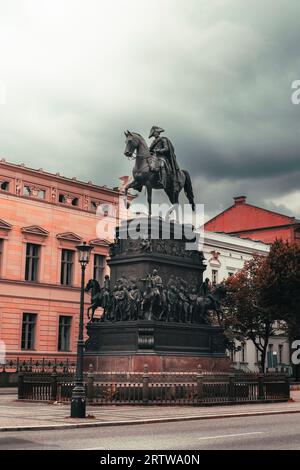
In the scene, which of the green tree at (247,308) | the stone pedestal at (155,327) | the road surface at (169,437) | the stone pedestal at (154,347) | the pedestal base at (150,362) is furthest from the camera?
the green tree at (247,308)

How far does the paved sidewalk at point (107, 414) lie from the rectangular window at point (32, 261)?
2997 cm

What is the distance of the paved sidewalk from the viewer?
→ 19.9 m

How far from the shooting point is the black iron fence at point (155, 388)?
27969 millimetres

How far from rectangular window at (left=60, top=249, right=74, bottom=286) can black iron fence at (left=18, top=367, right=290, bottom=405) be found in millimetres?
31482

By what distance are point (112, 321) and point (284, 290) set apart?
29799mm

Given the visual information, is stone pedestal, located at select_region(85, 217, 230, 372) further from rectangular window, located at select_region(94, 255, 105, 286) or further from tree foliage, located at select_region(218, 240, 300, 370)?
rectangular window, located at select_region(94, 255, 105, 286)

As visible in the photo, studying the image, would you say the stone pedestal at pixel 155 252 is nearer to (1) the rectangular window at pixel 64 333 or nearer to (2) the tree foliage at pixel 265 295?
(2) the tree foliage at pixel 265 295

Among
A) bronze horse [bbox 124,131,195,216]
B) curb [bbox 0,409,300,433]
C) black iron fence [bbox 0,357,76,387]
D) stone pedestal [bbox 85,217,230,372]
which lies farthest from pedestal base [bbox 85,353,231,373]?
black iron fence [bbox 0,357,76,387]

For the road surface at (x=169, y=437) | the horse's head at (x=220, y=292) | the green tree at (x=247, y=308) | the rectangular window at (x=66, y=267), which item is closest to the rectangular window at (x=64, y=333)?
the rectangular window at (x=66, y=267)

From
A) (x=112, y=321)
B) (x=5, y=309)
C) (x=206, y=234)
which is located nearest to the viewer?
(x=112, y=321)

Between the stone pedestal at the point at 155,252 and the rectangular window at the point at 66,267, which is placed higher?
the rectangular window at the point at 66,267
